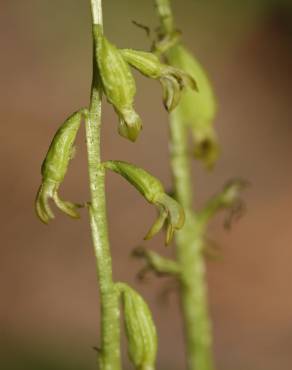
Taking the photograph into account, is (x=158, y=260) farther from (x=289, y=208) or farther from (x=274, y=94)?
(x=274, y=94)

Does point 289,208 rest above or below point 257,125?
below

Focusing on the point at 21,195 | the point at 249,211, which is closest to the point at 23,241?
the point at 21,195

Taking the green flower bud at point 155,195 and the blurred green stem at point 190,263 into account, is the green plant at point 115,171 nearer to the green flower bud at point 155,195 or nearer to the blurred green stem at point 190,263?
the green flower bud at point 155,195

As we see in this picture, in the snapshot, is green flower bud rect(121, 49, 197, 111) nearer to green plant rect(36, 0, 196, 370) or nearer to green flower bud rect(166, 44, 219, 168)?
green plant rect(36, 0, 196, 370)

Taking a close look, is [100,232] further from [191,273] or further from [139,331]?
[191,273]

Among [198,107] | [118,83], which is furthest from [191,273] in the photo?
[118,83]
